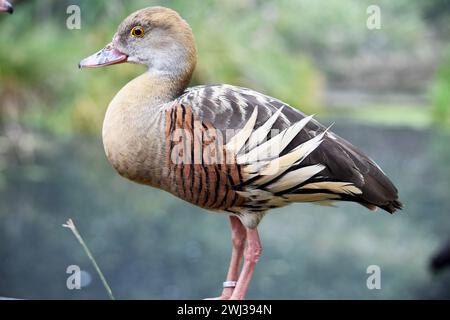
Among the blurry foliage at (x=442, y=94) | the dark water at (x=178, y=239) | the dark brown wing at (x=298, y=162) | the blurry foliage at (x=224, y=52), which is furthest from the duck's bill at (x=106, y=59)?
the blurry foliage at (x=442, y=94)

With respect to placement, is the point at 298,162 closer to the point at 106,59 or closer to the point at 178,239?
the point at 106,59

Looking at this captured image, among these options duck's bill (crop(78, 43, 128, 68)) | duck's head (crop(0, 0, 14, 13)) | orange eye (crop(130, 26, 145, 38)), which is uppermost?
duck's head (crop(0, 0, 14, 13))

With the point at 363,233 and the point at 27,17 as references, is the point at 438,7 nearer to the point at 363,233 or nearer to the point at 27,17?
the point at 363,233

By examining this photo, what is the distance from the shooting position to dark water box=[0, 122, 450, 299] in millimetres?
5969

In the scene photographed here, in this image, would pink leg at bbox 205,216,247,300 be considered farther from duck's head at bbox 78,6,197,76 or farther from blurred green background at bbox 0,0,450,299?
blurred green background at bbox 0,0,450,299

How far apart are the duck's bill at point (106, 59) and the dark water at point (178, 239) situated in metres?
3.77

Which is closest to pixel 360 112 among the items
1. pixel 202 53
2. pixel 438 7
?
pixel 438 7

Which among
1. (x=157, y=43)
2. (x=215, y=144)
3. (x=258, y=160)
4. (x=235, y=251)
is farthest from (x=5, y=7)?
(x=235, y=251)

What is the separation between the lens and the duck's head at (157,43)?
2102mm

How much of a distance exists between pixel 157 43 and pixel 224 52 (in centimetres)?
591

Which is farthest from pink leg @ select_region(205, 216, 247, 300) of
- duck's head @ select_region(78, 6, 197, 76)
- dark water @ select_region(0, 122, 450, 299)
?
dark water @ select_region(0, 122, 450, 299)

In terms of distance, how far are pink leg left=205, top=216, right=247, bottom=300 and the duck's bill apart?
23.8 inches

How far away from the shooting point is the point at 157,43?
2115 millimetres
